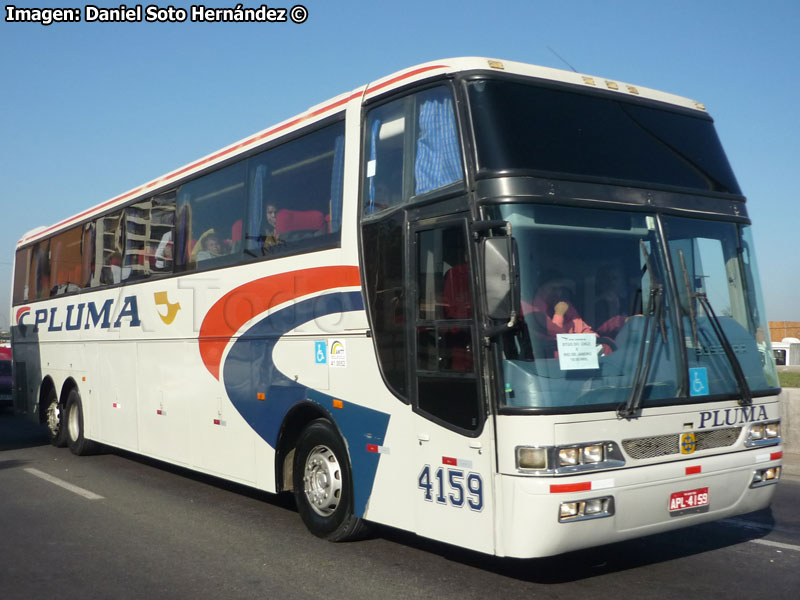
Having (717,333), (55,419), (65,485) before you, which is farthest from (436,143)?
(55,419)

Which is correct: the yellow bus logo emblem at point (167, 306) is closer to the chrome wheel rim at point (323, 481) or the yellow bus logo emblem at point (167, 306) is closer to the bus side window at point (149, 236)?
the bus side window at point (149, 236)

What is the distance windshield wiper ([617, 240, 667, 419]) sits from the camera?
18.6 ft

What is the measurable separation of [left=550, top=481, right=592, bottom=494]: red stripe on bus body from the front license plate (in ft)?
2.48

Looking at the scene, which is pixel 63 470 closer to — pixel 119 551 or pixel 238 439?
pixel 238 439

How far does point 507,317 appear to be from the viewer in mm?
5418

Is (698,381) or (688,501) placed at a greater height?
(698,381)

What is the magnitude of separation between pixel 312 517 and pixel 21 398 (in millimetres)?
10786

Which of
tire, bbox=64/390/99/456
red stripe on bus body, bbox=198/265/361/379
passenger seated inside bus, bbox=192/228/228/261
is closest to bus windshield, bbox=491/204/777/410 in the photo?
red stripe on bus body, bbox=198/265/361/379

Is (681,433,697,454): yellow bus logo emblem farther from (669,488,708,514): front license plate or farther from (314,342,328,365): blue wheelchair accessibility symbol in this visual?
(314,342,328,365): blue wheelchair accessibility symbol

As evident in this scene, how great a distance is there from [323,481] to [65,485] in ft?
15.6

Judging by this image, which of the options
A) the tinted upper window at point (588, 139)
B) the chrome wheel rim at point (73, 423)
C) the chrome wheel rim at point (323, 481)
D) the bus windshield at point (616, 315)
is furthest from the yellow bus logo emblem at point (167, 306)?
the bus windshield at point (616, 315)

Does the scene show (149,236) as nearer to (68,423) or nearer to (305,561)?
(68,423)

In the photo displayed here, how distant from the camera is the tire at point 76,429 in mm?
13516

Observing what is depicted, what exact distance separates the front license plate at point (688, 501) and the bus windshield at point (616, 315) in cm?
65
